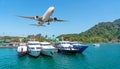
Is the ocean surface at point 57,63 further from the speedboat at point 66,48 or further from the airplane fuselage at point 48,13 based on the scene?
the airplane fuselage at point 48,13

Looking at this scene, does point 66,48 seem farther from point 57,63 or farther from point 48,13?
point 48,13

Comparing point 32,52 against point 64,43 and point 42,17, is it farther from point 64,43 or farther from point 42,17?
point 42,17

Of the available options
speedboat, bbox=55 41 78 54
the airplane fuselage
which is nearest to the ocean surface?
speedboat, bbox=55 41 78 54

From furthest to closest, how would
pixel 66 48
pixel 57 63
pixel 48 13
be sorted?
pixel 66 48 → pixel 57 63 → pixel 48 13

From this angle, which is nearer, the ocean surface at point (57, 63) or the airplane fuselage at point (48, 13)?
the airplane fuselage at point (48, 13)

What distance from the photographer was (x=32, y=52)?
65438 mm

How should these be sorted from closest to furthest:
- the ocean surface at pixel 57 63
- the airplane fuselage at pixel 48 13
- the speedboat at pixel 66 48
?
1. the airplane fuselage at pixel 48 13
2. the ocean surface at pixel 57 63
3. the speedboat at pixel 66 48

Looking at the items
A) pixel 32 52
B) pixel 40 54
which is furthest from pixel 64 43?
Result: pixel 32 52

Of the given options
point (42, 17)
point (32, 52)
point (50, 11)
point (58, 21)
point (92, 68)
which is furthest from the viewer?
point (32, 52)

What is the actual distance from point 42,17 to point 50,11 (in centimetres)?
431

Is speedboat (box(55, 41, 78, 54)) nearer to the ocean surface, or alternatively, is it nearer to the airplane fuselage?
the ocean surface

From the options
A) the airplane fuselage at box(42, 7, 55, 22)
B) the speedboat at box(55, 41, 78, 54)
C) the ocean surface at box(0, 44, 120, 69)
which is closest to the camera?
the airplane fuselage at box(42, 7, 55, 22)

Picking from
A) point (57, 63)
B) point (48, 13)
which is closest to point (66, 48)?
point (57, 63)

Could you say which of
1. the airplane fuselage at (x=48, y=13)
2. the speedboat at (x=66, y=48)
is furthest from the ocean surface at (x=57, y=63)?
the airplane fuselage at (x=48, y=13)
